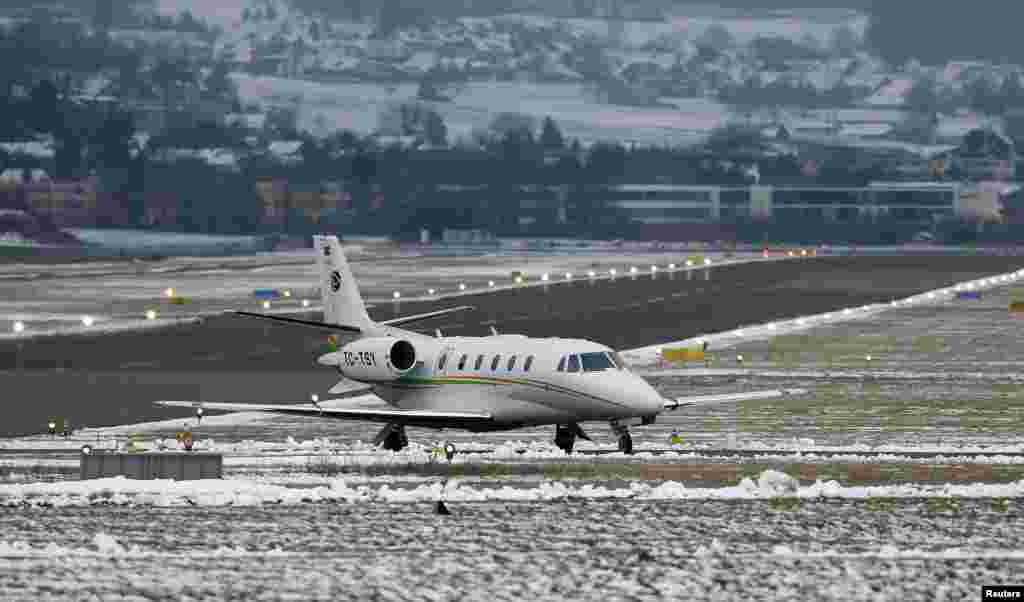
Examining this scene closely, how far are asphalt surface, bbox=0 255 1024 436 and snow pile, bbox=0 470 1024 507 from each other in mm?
17532

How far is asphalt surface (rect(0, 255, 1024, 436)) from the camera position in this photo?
7675 centimetres

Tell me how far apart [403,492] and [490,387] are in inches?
330

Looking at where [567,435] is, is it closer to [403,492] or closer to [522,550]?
[403,492]

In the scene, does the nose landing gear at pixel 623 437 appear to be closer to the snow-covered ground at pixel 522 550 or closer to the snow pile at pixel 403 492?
the snow pile at pixel 403 492

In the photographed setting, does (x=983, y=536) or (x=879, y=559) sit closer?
(x=879, y=559)

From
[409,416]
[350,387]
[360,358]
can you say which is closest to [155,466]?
[409,416]

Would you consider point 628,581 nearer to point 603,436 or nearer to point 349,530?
point 349,530

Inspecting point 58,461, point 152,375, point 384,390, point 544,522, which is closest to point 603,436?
point 384,390

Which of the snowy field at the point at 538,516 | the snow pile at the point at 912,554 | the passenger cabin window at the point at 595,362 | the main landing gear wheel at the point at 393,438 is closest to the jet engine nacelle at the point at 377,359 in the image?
the main landing gear wheel at the point at 393,438

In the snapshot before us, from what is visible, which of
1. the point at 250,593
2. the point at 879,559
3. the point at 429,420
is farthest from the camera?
the point at 429,420

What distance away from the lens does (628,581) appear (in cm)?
3522

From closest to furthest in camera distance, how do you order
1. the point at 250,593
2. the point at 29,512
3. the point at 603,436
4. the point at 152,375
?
the point at 250,593
the point at 29,512
the point at 603,436
the point at 152,375

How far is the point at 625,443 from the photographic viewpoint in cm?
5419

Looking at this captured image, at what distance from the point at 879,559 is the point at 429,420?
1834cm
